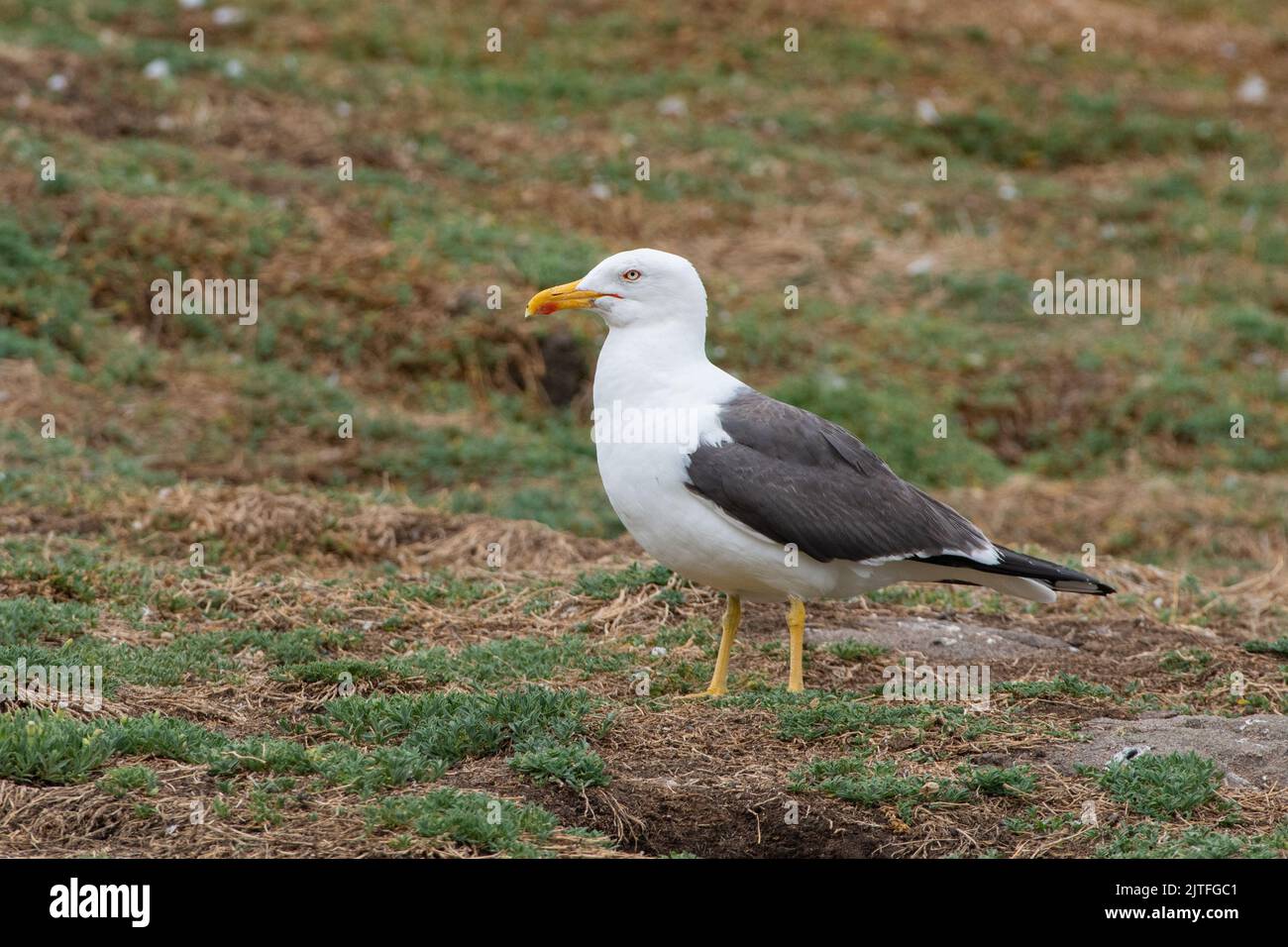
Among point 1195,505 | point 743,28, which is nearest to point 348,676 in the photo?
point 1195,505

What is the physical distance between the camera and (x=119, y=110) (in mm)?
14219

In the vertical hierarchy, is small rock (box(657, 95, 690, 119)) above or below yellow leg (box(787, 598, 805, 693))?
above

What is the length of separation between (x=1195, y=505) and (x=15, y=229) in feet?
28.2

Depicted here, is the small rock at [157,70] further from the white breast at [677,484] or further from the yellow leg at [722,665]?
the yellow leg at [722,665]

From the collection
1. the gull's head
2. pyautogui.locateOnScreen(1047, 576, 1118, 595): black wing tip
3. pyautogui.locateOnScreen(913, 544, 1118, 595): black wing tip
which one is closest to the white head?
the gull's head

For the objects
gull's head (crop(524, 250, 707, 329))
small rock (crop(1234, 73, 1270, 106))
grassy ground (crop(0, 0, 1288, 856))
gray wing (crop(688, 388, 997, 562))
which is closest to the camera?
grassy ground (crop(0, 0, 1288, 856))

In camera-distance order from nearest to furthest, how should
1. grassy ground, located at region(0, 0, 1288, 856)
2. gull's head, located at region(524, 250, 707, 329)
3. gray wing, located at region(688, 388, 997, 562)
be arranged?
1. grassy ground, located at region(0, 0, 1288, 856)
2. gray wing, located at region(688, 388, 997, 562)
3. gull's head, located at region(524, 250, 707, 329)

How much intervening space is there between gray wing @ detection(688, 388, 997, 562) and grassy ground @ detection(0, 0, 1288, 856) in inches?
26.5

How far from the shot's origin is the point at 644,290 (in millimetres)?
6730

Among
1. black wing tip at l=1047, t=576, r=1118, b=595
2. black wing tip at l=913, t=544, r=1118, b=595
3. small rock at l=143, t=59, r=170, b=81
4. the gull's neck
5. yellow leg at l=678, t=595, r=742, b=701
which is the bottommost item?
yellow leg at l=678, t=595, r=742, b=701

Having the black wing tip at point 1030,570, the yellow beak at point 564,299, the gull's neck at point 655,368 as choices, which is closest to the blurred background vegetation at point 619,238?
the yellow beak at point 564,299

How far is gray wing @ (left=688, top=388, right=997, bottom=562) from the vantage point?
635cm

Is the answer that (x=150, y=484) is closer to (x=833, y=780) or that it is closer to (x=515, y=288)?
(x=515, y=288)

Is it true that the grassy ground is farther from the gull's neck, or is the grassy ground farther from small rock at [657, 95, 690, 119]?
the gull's neck
